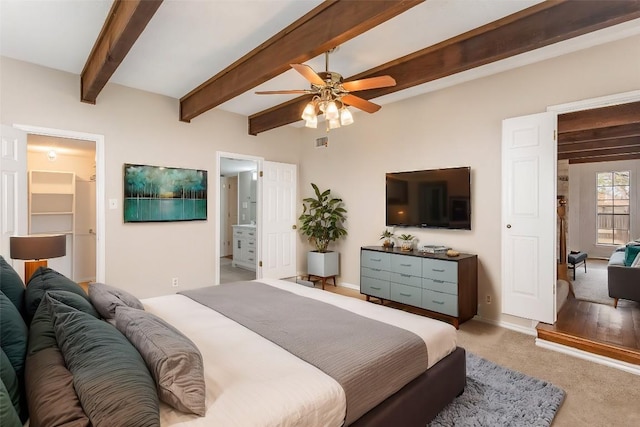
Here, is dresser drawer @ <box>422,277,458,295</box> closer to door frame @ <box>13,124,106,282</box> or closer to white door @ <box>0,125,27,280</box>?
door frame @ <box>13,124,106,282</box>

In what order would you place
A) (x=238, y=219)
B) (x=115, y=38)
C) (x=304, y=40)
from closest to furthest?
(x=115, y=38), (x=304, y=40), (x=238, y=219)

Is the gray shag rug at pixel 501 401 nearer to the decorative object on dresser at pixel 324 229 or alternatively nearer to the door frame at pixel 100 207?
the decorative object on dresser at pixel 324 229

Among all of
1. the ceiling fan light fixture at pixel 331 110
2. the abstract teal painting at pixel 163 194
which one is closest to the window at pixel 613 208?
the ceiling fan light fixture at pixel 331 110

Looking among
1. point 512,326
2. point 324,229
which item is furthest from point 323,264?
point 512,326

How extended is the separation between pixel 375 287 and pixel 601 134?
4.20 meters

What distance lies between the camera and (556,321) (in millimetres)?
3301

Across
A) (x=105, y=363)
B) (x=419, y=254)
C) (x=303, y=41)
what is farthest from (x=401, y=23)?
(x=105, y=363)

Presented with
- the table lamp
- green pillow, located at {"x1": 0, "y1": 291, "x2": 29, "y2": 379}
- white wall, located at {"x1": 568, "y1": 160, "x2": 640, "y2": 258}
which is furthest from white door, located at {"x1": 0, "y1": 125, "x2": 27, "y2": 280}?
white wall, located at {"x1": 568, "y1": 160, "x2": 640, "y2": 258}

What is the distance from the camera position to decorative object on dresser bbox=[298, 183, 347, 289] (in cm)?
524

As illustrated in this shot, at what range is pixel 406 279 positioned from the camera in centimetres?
391

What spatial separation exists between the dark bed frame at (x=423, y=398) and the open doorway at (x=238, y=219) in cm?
455

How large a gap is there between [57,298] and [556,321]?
4.11m

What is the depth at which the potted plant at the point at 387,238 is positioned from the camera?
4406 millimetres

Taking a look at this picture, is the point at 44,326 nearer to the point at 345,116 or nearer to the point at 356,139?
the point at 345,116
